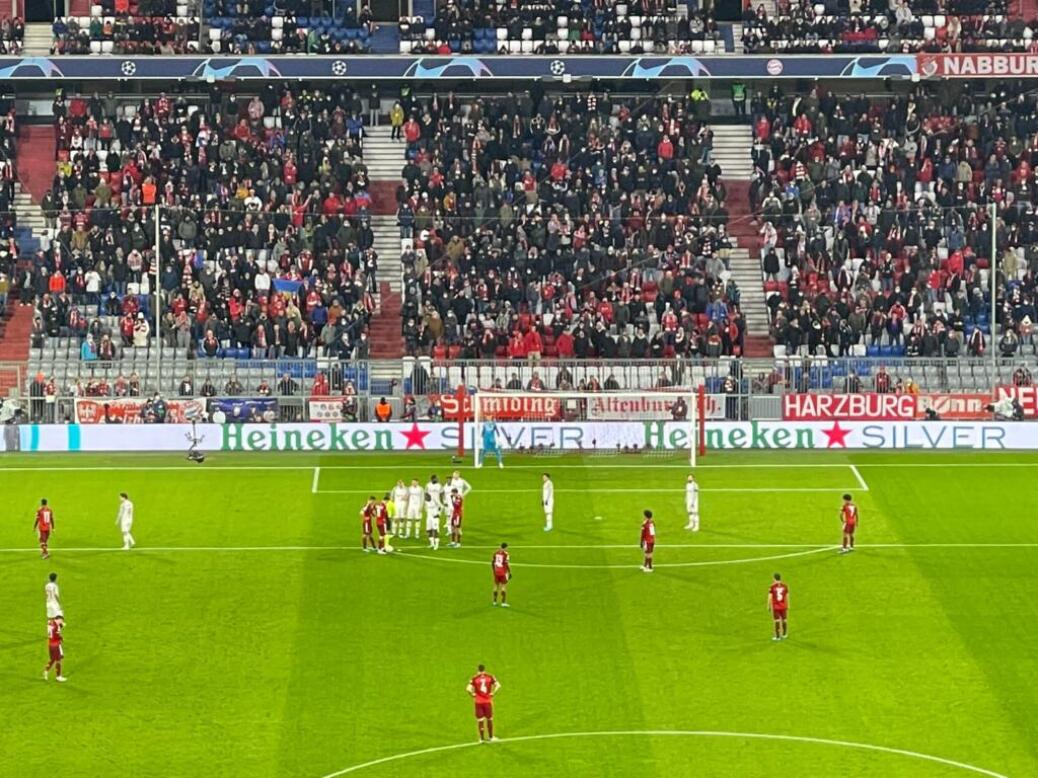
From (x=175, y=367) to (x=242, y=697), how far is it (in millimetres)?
26070

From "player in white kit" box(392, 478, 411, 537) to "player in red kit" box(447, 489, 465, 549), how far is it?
114 cm

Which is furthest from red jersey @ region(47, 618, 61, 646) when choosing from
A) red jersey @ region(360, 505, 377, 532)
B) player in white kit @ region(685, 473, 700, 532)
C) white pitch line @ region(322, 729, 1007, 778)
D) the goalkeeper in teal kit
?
the goalkeeper in teal kit

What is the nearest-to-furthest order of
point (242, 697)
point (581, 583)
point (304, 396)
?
point (242, 697)
point (581, 583)
point (304, 396)

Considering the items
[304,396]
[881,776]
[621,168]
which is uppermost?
[621,168]

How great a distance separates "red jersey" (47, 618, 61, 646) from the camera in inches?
1660

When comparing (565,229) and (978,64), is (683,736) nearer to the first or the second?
(565,229)

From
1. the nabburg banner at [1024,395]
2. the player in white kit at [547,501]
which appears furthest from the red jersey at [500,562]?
the nabburg banner at [1024,395]

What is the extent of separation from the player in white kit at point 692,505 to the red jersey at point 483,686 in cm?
1654

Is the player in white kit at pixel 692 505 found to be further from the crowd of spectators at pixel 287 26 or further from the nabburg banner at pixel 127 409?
the crowd of spectators at pixel 287 26

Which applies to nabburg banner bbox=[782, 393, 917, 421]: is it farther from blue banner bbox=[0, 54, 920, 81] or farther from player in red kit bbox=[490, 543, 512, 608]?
player in red kit bbox=[490, 543, 512, 608]

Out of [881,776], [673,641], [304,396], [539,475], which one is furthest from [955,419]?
[881,776]

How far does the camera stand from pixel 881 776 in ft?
122

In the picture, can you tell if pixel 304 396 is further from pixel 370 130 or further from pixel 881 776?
pixel 881 776

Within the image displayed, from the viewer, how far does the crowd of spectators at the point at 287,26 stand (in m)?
76.2
